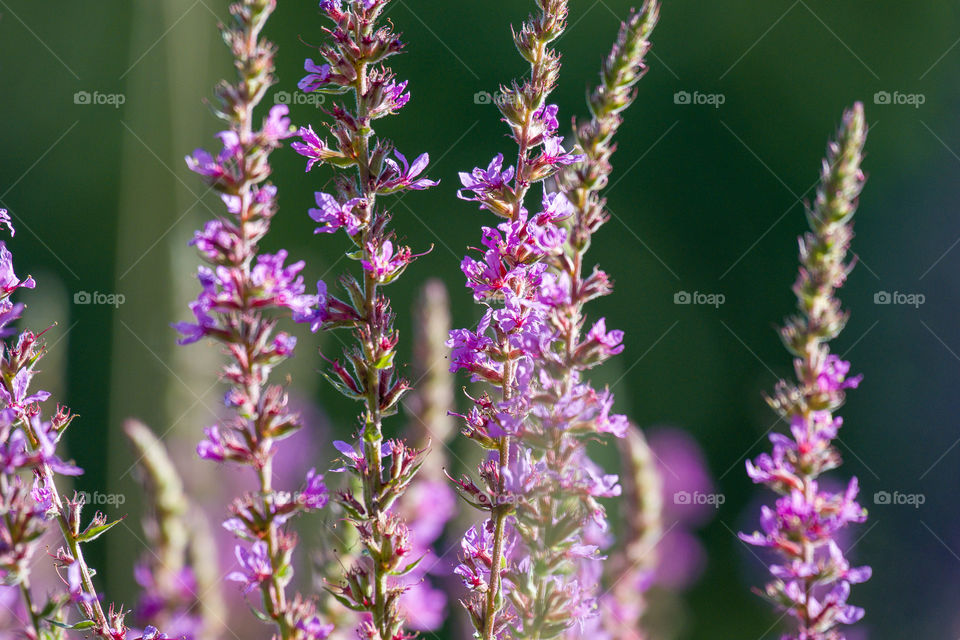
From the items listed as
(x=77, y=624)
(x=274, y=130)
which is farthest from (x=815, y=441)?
(x=77, y=624)

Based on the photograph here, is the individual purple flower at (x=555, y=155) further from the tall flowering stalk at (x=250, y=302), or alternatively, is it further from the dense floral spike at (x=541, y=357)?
the tall flowering stalk at (x=250, y=302)

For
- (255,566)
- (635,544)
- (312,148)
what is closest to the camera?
(255,566)

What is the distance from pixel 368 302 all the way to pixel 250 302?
0.77 feet

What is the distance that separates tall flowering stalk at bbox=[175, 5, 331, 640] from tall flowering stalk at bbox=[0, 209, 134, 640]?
0.21m

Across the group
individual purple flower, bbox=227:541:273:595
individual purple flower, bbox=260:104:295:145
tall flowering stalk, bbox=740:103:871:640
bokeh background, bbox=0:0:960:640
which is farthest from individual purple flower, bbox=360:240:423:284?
bokeh background, bbox=0:0:960:640

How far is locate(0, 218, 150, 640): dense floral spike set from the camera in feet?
3.92

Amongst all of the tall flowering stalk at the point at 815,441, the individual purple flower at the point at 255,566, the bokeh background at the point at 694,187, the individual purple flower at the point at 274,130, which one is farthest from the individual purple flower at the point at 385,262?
the bokeh background at the point at 694,187

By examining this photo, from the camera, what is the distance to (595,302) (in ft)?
19.5

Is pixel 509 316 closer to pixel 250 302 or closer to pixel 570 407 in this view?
pixel 570 407

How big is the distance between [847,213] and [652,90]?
5.81m

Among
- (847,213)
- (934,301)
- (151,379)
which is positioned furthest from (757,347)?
(847,213)

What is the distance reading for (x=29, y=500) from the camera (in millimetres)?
1468

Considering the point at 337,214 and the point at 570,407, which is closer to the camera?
the point at 570,407

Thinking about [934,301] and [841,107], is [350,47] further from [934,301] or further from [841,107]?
[841,107]
